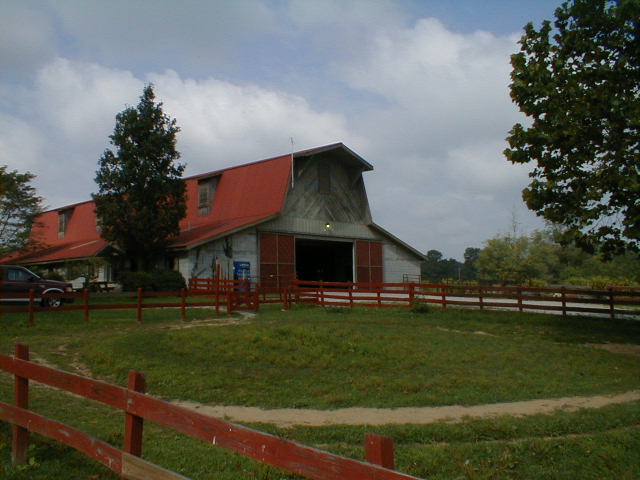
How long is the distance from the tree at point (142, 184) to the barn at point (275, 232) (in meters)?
1.50

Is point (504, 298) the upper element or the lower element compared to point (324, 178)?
lower

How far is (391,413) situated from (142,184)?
2385 centimetres

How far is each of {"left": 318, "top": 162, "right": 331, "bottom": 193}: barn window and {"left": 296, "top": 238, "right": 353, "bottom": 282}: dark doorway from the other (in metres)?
3.18

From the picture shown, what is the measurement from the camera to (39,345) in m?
13.1

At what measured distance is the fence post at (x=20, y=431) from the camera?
210 inches

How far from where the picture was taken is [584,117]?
13.9 m

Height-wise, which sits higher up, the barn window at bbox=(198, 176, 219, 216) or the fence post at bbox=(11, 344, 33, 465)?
the barn window at bbox=(198, 176, 219, 216)

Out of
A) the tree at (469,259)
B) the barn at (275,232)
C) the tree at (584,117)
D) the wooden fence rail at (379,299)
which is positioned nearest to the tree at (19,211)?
the barn at (275,232)

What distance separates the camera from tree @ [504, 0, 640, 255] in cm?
1334

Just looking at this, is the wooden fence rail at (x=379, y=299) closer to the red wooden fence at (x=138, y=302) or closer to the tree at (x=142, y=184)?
the red wooden fence at (x=138, y=302)

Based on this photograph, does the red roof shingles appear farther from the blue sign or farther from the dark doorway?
the dark doorway

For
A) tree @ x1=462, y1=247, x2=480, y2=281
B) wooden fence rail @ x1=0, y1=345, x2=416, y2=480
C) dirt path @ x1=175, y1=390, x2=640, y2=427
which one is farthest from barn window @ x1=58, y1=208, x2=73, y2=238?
tree @ x1=462, y1=247, x2=480, y2=281

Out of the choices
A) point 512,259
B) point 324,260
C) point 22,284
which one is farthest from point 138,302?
point 512,259

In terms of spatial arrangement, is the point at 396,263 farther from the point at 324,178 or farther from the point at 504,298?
the point at 504,298
